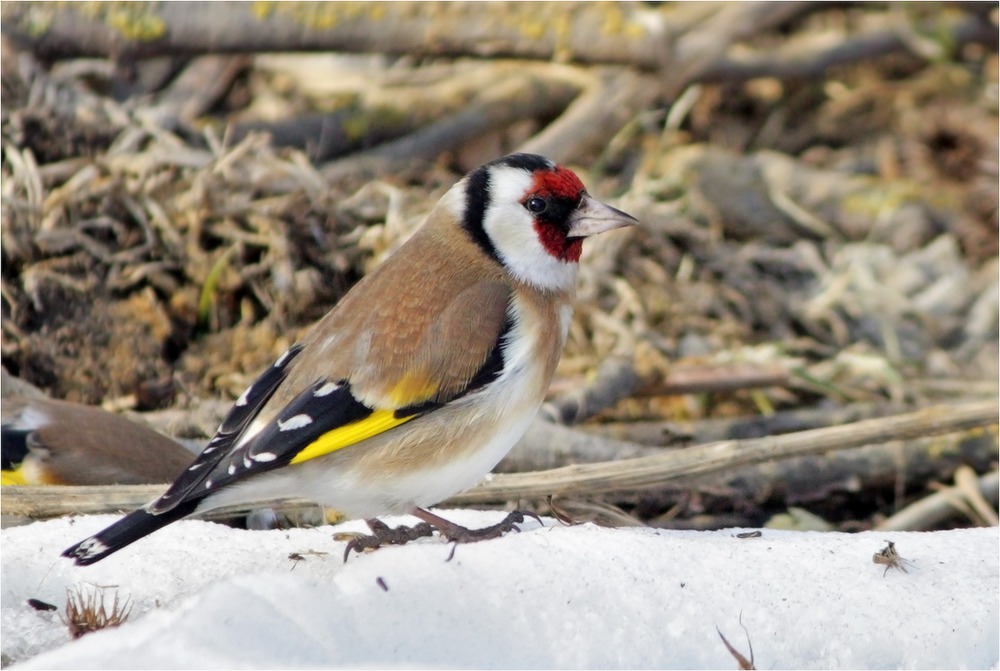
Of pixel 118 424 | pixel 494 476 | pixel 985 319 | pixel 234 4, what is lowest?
pixel 985 319

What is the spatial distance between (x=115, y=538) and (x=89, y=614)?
18 centimetres

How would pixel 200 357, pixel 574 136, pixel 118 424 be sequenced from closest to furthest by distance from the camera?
1. pixel 118 424
2. pixel 200 357
3. pixel 574 136

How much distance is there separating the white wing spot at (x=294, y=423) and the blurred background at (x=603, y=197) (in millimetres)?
881

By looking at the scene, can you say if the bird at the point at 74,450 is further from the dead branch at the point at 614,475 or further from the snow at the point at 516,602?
the snow at the point at 516,602

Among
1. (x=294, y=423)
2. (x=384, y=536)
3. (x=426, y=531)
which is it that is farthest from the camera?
(x=426, y=531)

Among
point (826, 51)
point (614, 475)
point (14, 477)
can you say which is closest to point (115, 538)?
point (14, 477)

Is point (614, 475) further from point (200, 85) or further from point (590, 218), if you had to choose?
point (200, 85)

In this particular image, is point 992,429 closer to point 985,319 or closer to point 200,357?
point 985,319

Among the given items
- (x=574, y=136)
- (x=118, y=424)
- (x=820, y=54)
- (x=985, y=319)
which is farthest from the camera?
(x=820, y=54)

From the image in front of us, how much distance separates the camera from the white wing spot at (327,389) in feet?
11.1

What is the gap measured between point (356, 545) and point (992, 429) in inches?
114

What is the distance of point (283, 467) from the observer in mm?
3311

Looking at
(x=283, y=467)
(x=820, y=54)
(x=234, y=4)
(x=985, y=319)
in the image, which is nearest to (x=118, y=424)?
(x=283, y=467)

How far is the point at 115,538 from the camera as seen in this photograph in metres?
2.99
